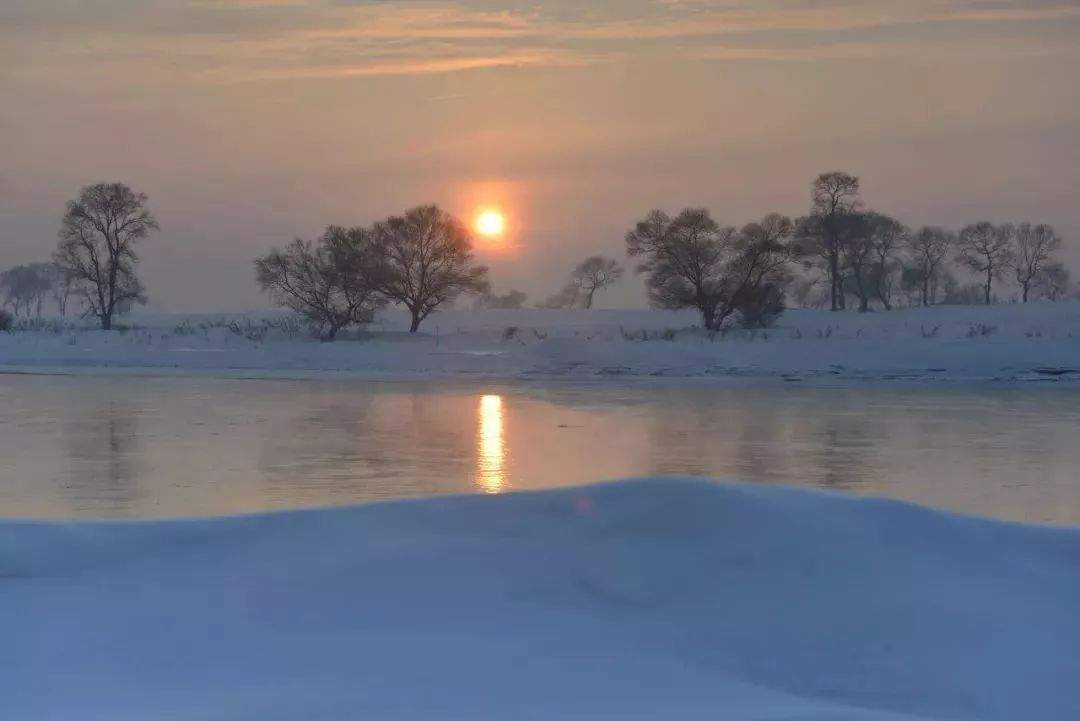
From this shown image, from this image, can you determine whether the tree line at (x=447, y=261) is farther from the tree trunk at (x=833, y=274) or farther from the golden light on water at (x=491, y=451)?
the golden light on water at (x=491, y=451)

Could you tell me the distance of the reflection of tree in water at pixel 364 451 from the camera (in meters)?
11.4

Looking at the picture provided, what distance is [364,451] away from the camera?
48.3ft

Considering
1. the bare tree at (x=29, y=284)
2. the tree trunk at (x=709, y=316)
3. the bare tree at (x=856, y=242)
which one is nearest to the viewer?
the tree trunk at (x=709, y=316)

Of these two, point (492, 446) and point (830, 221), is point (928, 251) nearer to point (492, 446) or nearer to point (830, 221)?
point (830, 221)

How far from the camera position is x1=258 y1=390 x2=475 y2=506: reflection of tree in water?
11383 mm

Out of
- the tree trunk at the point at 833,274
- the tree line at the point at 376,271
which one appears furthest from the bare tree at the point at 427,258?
the tree trunk at the point at 833,274

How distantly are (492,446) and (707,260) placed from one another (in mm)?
41109

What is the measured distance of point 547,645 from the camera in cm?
492

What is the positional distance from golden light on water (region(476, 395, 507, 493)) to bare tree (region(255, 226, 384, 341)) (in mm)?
34970

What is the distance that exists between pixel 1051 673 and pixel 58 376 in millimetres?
33240

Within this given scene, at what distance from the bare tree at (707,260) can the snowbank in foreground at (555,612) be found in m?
49.0

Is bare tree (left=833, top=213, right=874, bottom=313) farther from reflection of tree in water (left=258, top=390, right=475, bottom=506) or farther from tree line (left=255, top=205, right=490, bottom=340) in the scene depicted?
reflection of tree in water (left=258, top=390, right=475, bottom=506)

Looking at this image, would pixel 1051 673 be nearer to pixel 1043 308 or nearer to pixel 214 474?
pixel 214 474

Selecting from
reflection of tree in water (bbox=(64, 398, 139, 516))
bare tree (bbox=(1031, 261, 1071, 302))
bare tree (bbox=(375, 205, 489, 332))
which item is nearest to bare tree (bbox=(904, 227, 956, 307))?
bare tree (bbox=(1031, 261, 1071, 302))
